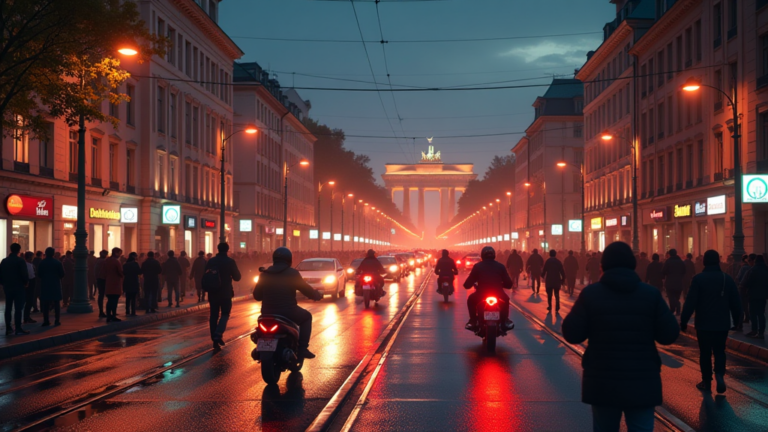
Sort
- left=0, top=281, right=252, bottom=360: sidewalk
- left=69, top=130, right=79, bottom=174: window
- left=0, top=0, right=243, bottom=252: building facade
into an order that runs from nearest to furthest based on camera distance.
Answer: left=0, top=281, right=252, bottom=360: sidewalk
left=0, top=0, right=243, bottom=252: building facade
left=69, top=130, right=79, bottom=174: window

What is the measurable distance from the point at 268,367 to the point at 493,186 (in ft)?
501

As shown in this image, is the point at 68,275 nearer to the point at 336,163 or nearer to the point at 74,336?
the point at 74,336

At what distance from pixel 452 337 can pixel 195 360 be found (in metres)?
5.92

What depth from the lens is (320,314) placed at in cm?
2597

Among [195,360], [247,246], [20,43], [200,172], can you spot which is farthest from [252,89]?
[195,360]

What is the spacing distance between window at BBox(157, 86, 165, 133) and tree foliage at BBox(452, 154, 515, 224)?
332 feet

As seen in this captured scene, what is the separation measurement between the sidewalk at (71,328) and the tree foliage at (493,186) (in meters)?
123

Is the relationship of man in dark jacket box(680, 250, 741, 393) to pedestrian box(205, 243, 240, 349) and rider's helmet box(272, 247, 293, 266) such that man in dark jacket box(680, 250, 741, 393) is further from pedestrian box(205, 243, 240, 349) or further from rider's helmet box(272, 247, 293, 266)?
pedestrian box(205, 243, 240, 349)

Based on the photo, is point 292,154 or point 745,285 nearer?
point 745,285

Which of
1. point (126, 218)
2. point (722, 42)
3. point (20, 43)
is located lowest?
point (126, 218)

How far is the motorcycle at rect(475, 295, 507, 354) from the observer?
1556 cm

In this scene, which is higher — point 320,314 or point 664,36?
point 664,36

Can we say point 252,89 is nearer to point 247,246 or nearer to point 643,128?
point 247,246

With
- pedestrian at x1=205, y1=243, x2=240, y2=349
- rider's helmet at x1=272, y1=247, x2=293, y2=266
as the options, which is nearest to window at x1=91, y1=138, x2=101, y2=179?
pedestrian at x1=205, y1=243, x2=240, y2=349
